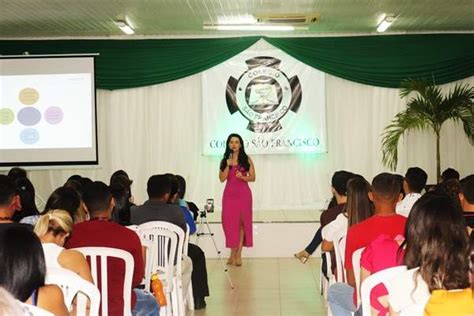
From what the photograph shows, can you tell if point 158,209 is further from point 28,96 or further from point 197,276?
point 28,96

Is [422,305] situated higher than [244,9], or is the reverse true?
[244,9]

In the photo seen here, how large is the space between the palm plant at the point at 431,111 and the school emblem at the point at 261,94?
5.18 feet

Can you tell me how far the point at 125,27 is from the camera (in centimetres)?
966

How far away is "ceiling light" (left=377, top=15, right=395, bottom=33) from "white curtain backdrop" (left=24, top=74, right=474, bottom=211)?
3.06 feet

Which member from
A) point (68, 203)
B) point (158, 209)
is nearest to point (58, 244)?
point (68, 203)

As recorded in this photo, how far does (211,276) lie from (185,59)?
3.97m

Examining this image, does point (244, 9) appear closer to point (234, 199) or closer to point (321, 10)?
point (321, 10)

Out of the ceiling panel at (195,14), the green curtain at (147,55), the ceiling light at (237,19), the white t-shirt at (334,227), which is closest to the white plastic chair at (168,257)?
the white t-shirt at (334,227)

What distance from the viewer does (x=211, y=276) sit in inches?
300

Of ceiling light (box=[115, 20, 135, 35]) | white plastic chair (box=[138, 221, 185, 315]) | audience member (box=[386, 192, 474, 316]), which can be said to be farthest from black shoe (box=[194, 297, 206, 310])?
ceiling light (box=[115, 20, 135, 35])

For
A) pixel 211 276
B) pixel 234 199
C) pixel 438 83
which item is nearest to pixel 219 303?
pixel 211 276

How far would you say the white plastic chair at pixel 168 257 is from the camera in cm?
502

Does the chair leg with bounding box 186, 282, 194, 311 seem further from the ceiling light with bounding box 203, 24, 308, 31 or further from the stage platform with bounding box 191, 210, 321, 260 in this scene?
the ceiling light with bounding box 203, 24, 308, 31

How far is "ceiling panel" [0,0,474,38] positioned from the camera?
8367 mm
